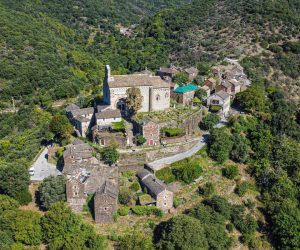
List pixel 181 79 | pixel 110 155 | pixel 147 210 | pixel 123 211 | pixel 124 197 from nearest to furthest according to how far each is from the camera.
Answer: pixel 123 211
pixel 147 210
pixel 124 197
pixel 110 155
pixel 181 79

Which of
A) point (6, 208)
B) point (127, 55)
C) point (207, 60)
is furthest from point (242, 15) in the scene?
point (6, 208)

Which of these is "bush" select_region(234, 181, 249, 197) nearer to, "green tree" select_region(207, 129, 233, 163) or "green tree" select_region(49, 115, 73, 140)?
"green tree" select_region(207, 129, 233, 163)

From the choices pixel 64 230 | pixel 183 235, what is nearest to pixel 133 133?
pixel 64 230

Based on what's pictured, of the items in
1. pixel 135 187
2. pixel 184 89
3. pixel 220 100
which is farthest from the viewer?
pixel 220 100

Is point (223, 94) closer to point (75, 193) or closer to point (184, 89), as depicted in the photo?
point (184, 89)

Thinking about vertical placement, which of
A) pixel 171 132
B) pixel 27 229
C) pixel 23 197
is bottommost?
→ pixel 27 229

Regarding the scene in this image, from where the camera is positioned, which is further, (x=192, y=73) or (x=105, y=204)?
(x=192, y=73)
